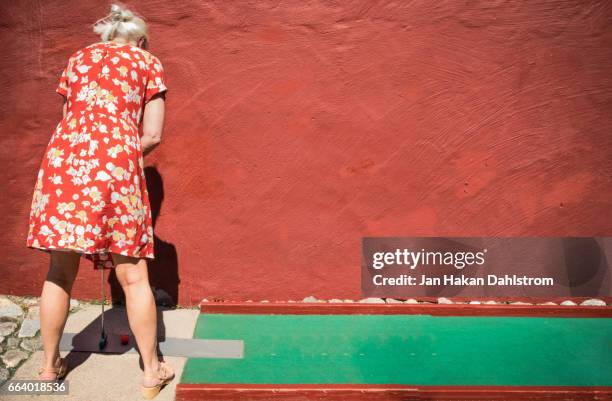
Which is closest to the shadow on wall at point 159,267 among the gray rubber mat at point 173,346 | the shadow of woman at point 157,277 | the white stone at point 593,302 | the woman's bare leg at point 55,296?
the shadow of woman at point 157,277

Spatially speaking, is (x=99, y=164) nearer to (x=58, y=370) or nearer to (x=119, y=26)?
(x=119, y=26)

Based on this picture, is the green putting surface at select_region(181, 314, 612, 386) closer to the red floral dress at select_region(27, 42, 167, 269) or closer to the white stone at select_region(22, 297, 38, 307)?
the red floral dress at select_region(27, 42, 167, 269)

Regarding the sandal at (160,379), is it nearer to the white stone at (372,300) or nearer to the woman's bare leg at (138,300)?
the woman's bare leg at (138,300)

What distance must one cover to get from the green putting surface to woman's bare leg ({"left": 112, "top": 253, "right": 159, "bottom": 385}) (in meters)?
0.32

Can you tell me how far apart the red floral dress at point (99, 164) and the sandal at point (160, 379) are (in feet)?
2.00

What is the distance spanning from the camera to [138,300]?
2.34 m

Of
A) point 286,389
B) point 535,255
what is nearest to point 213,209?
point 286,389

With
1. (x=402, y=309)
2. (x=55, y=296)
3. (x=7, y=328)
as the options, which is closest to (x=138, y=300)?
(x=55, y=296)

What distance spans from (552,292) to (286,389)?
7.43 ft

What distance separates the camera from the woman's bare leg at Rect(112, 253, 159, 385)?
2.34 meters

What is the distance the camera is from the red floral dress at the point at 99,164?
219 centimetres


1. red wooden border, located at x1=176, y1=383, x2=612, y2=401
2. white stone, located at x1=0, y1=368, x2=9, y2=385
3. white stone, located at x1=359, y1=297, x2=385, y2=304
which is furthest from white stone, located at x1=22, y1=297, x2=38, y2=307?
white stone, located at x1=359, y1=297, x2=385, y2=304

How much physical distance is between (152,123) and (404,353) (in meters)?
1.91

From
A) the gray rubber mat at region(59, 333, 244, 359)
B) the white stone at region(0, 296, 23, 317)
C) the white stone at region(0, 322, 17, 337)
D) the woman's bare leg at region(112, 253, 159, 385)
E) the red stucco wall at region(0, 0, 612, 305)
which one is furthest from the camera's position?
the red stucco wall at region(0, 0, 612, 305)
